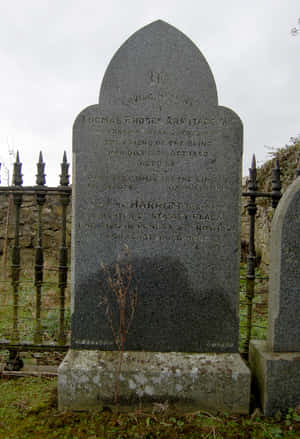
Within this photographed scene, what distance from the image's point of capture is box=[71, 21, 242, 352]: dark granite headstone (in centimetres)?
243

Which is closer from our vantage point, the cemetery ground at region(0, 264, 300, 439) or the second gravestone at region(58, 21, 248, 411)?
the cemetery ground at region(0, 264, 300, 439)

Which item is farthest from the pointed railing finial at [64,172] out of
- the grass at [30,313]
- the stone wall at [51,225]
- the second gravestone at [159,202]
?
the stone wall at [51,225]

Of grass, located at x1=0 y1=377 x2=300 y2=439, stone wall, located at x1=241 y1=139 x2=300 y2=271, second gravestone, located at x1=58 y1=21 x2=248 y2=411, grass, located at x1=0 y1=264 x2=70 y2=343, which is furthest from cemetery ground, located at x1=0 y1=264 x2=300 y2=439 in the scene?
stone wall, located at x1=241 y1=139 x2=300 y2=271

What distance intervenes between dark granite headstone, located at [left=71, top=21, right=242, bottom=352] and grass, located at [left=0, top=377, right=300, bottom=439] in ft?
1.57

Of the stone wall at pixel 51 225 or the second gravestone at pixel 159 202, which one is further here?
the stone wall at pixel 51 225

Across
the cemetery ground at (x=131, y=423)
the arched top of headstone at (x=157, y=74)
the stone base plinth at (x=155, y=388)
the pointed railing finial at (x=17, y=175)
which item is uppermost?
the arched top of headstone at (x=157, y=74)

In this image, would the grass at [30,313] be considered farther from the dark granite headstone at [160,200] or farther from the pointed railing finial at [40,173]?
the dark granite headstone at [160,200]

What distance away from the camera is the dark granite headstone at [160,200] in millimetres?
2428

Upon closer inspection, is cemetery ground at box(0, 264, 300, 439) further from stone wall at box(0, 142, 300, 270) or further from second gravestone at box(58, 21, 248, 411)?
stone wall at box(0, 142, 300, 270)

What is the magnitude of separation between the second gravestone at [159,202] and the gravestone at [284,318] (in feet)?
0.94

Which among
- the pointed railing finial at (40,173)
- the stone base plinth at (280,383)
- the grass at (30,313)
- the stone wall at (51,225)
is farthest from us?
the stone wall at (51,225)

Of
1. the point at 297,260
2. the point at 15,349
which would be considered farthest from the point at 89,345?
the point at 297,260

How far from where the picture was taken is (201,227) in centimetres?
246

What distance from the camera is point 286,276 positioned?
7.41ft
